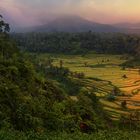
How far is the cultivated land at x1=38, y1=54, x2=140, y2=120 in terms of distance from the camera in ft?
317

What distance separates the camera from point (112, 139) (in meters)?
32.5

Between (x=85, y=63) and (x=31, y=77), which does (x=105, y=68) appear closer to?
(x=85, y=63)

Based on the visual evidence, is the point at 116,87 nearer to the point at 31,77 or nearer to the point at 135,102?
the point at 135,102

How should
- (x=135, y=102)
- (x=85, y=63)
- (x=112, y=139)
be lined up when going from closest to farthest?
1. (x=112, y=139)
2. (x=135, y=102)
3. (x=85, y=63)

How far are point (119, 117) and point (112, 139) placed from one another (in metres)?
49.8

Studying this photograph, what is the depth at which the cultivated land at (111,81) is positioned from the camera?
3809 inches

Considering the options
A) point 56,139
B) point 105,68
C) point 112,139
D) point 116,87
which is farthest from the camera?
point 105,68

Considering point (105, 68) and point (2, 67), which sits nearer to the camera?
point (2, 67)

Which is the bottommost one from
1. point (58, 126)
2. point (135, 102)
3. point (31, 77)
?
point (135, 102)

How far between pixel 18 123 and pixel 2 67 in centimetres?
991

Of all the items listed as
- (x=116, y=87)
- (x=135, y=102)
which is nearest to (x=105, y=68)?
(x=116, y=87)

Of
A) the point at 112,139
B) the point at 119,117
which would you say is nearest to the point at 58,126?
the point at 112,139

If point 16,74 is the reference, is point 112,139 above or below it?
below

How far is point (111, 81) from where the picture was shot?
5281 inches
